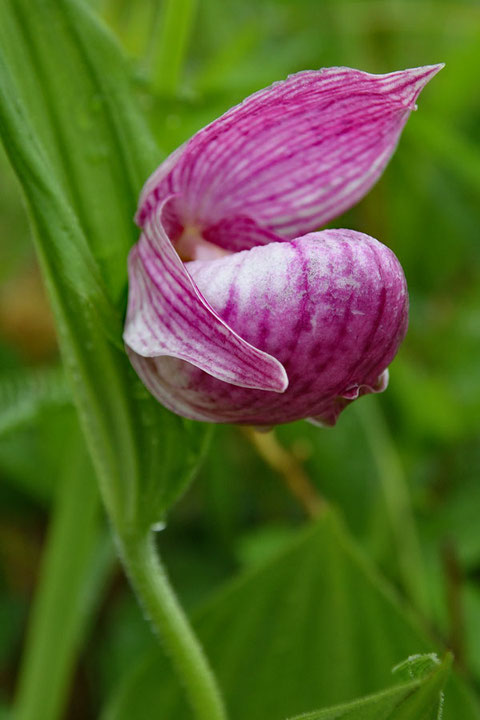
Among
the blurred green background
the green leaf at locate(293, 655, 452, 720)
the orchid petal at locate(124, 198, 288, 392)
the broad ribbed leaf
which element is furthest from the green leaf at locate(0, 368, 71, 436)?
the green leaf at locate(293, 655, 452, 720)

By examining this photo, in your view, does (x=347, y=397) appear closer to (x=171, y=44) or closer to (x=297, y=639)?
(x=297, y=639)

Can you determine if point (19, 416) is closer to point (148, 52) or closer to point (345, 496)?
point (345, 496)

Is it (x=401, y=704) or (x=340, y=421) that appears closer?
(x=401, y=704)

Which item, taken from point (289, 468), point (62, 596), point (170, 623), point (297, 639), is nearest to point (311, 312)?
point (170, 623)

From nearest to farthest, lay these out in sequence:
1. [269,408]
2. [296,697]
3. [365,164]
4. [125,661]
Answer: [269,408] → [365,164] → [296,697] → [125,661]

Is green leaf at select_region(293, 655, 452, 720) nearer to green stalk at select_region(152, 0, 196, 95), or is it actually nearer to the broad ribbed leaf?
the broad ribbed leaf

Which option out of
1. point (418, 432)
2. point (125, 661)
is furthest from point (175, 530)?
point (418, 432)
